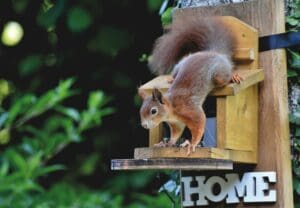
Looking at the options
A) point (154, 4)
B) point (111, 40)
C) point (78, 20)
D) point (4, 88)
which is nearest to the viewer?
point (154, 4)

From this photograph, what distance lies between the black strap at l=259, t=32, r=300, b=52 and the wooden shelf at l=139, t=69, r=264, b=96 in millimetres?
77

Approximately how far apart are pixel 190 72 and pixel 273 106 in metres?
0.30

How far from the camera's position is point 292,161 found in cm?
319

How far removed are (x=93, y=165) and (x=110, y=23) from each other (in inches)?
31.6

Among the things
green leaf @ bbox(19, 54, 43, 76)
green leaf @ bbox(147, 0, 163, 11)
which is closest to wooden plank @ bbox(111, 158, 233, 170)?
green leaf @ bbox(147, 0, 163, 11)

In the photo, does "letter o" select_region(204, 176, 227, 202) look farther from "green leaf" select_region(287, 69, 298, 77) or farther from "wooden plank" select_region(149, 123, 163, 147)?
"green leaf" select_region(287, 69, 298, 77)

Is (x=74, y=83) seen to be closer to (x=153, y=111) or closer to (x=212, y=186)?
(x=212, y=186)

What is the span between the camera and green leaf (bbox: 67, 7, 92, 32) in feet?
16.0

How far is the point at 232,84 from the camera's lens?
2959mm

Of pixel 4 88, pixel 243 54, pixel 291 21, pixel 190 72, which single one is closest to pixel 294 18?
pixel 291 21

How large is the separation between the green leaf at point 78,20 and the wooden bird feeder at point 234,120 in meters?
1.78

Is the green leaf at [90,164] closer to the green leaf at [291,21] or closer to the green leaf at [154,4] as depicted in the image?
the green leaf at [154,4]

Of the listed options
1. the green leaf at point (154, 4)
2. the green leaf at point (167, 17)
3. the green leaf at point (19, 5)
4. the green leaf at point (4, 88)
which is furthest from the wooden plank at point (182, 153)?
the green leaf at point (4, 88)

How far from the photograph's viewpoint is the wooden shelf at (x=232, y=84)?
9.67 feet
